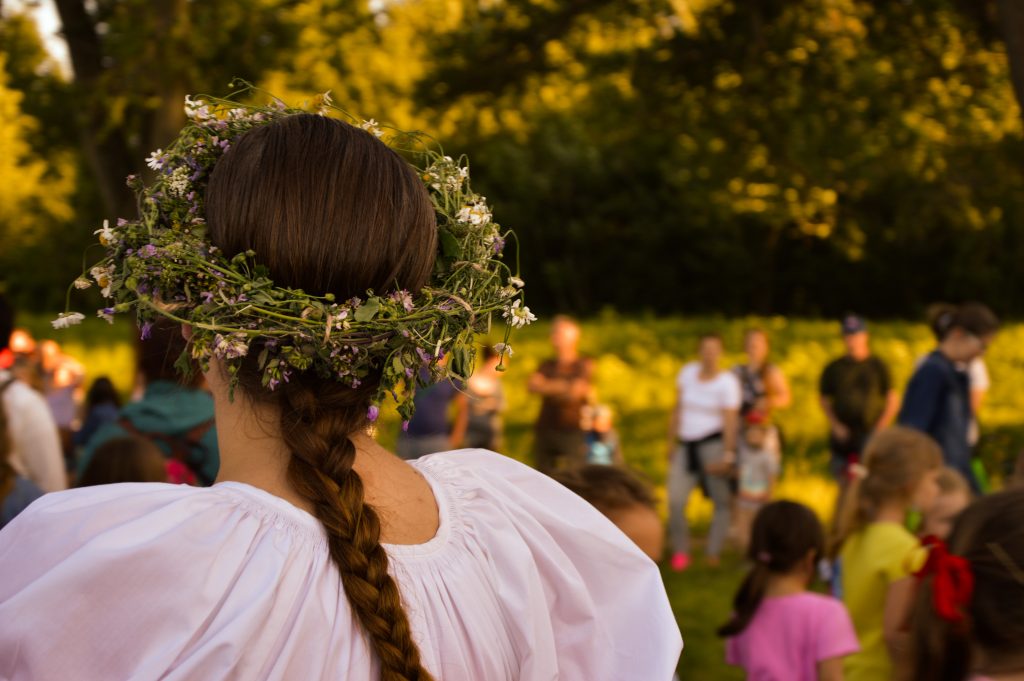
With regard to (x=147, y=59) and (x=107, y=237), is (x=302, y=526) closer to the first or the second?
(x=107, y=237)

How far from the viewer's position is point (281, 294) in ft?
4.90

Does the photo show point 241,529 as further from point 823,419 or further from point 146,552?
point 823,419

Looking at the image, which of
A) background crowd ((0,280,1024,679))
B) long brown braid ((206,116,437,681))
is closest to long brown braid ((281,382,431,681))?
long brown braid ((206,116,437,681))

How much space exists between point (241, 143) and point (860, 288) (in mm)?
21782

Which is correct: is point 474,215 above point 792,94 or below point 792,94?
above

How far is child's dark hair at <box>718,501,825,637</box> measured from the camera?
3.93 m

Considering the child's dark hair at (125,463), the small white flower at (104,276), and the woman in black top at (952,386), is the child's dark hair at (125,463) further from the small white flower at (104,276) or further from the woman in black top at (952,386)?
the woman in black top at (952,386)

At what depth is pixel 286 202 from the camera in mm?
1483

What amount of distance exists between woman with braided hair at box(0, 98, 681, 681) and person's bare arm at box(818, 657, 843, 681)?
2152 mm

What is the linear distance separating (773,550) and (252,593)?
2.85 meters

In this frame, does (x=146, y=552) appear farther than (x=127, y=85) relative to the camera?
No

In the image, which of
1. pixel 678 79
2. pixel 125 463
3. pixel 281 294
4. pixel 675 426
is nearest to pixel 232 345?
pixel 281 294

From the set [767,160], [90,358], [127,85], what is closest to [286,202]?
[127,85]

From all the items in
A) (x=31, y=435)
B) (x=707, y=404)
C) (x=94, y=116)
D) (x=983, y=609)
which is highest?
(x=94, y=116)
